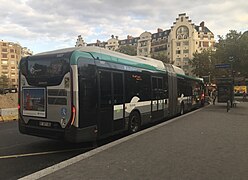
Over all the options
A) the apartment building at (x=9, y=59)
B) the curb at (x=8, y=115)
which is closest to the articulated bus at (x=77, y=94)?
the curb at (x=8, y=115)

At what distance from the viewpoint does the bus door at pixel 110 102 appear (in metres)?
7.77

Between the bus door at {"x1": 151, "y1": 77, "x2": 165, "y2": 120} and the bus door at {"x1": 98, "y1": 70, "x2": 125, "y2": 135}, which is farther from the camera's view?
the bus door at {"x1": 151, "y1": 77, "x2": 165, "y2": 120}

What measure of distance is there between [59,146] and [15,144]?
1572mm

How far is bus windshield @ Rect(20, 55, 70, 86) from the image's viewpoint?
7.10 meters

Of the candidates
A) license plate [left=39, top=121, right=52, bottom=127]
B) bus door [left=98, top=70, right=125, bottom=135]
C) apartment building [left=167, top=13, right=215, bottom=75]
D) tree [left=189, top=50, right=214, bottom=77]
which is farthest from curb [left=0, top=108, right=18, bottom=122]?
apartment building [left=167, top=13, right=215, bottom=75]

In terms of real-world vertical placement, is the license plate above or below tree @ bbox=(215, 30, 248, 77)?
below

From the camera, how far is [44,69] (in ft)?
24.5

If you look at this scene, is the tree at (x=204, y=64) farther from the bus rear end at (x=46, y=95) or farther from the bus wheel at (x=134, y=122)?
the bus rear end at (x=46, y=95)

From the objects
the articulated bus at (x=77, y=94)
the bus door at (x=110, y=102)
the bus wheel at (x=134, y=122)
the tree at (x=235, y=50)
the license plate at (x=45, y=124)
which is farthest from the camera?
the tree at (x=235, y=50)

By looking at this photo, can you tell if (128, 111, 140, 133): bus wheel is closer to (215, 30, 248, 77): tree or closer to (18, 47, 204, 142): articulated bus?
(18, 47, 204, 142): articulated bus

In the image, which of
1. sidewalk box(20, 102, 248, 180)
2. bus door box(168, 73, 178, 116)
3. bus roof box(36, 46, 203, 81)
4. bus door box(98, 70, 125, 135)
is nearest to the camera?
sidewalk box(20, 102, 248, 180)

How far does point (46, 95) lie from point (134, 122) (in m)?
3.95

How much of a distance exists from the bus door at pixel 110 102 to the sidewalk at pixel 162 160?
0.66 m

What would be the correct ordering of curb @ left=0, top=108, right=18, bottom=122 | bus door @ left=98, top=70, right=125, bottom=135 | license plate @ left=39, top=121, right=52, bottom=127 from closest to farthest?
license plate @ left=39, top=121, right=52, bottom=127 → bus door @ left=98, top=70, right=125, bottom=135 → curb @ left=0, top=108, right=18, bottom=122
